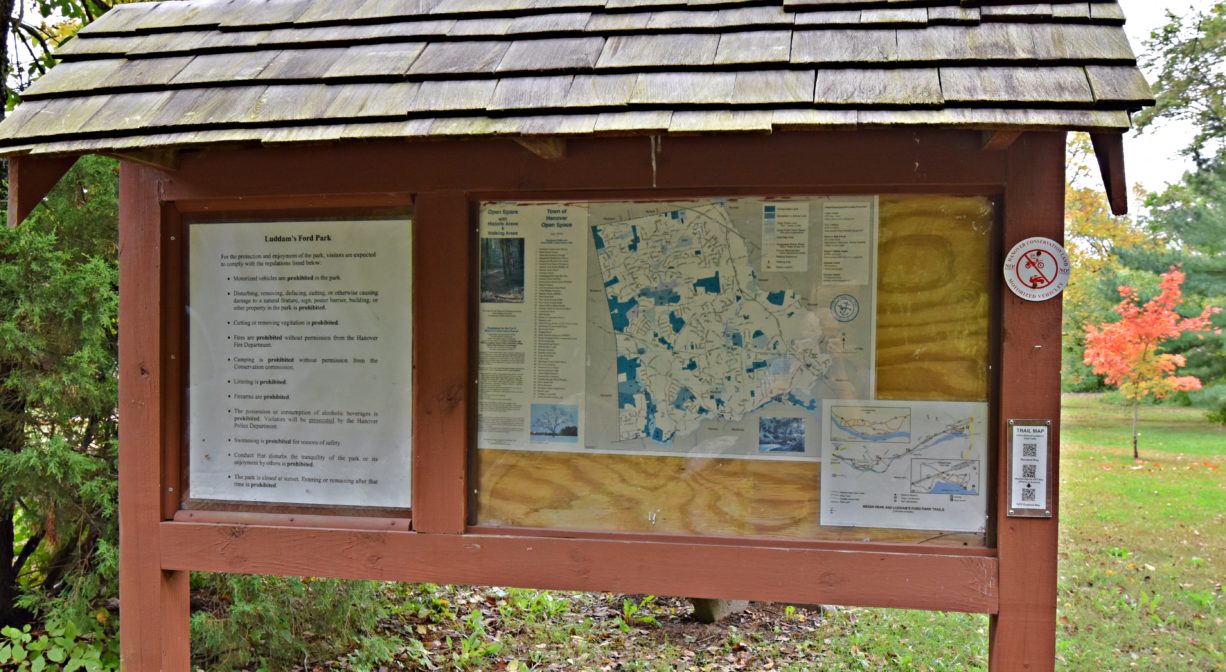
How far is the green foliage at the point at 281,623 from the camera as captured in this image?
4.38 metres

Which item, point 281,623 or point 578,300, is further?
point 281,623

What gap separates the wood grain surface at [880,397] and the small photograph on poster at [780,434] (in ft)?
0.19

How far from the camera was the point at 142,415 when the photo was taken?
3037mm

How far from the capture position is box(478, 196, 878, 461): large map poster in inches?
104

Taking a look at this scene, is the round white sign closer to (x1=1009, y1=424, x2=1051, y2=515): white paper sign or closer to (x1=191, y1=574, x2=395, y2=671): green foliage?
(x1=1009, y1=424, x2=1051, y2=515): white paper sign

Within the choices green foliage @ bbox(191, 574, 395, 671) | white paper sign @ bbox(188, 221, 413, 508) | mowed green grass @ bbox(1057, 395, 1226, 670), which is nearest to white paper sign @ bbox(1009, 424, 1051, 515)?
white paper sign @ bbox(188, 221, 413, 508)

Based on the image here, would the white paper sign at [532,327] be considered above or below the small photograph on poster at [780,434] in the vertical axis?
above

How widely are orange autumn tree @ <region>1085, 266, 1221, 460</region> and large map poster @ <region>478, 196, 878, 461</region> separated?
963 centimetres

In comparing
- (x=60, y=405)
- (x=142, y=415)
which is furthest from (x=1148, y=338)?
(x=60, y=405)

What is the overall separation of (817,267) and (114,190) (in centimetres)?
406

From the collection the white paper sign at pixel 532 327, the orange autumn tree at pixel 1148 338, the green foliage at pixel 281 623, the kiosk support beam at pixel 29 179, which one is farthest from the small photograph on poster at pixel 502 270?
the orange autumn tree at pixel 1148 338

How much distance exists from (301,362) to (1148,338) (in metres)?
11.3

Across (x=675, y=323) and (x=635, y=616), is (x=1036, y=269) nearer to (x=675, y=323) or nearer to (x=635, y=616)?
(x=675, y=323)

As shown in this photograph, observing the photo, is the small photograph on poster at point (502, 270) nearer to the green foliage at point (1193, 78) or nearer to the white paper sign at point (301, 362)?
the white paper sign at point (301, 362)
